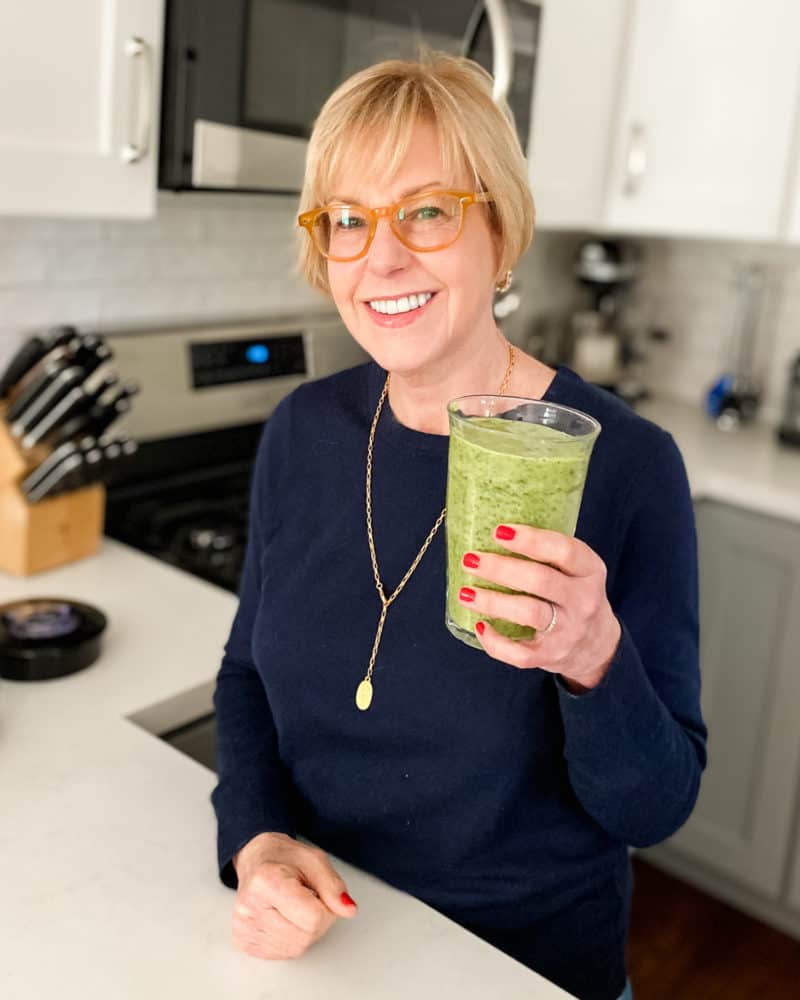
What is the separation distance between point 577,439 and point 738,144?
78.4 inches

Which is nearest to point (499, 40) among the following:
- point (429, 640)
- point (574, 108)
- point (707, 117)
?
point (574, 108)

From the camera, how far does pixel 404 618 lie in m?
1.10

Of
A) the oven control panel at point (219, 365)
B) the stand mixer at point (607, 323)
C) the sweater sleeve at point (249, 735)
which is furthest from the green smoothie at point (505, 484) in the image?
the stand mixer at point (607, 323)

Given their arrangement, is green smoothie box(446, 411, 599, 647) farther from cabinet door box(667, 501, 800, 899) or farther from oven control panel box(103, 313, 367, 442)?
cabinet door box(667, 501, 800, 899)

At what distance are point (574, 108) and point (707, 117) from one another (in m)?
0.32

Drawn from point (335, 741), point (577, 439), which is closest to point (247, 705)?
point (335, 741)

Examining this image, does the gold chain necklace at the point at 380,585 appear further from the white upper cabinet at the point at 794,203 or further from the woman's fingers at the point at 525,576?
the white upper cabinet at the point at 794,203

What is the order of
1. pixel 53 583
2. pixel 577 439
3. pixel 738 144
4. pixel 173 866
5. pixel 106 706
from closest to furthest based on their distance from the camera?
pixel 577 439 < pixel 173 866 < pixel 106 706 < pixel 53 583 < pixel 738 144

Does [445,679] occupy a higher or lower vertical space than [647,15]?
lower

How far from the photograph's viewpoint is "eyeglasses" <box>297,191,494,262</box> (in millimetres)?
1021

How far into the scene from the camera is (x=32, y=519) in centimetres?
173

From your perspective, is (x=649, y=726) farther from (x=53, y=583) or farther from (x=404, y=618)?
(x=53, y=583)

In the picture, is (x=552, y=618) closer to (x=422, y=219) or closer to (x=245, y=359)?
(x=422, y=219)

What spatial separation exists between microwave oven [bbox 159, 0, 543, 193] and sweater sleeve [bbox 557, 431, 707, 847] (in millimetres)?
942
